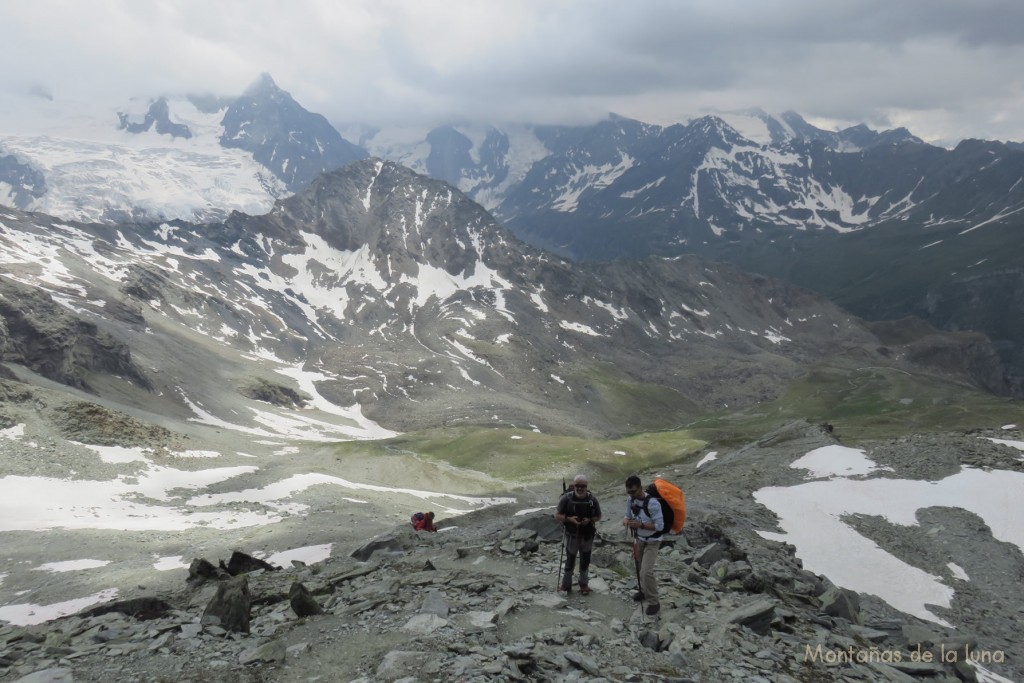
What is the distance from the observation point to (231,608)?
18016mm

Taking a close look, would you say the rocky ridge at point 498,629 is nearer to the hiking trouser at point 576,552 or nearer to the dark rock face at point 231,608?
the dark rock face at point 231,608

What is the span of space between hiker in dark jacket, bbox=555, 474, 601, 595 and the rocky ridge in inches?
26.4

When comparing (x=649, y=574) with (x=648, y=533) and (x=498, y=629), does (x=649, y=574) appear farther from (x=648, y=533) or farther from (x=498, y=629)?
(x=498, y=629)

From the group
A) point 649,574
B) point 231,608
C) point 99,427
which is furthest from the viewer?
point 99,427

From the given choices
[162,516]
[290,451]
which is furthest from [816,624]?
[290,451]

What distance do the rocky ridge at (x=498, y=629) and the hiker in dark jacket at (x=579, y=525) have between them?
671mm

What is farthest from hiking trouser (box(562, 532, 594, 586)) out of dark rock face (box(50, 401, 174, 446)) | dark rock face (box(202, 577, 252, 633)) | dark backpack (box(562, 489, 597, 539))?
dark rock face (box(50, 401, 174, 446))

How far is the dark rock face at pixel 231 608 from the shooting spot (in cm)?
1773

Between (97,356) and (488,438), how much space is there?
91.4m

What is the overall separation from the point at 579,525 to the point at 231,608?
9867 millimetres

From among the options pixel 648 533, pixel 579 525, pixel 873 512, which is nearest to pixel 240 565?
pixel 579 525

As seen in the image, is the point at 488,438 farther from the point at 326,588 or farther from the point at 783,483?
the point at 326,588

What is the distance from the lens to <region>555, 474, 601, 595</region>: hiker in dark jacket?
63.5 ft

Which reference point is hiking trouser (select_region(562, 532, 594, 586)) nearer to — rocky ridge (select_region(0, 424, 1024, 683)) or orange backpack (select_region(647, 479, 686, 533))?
rocky ridge (select_region(0, 424, 1024, 683))
